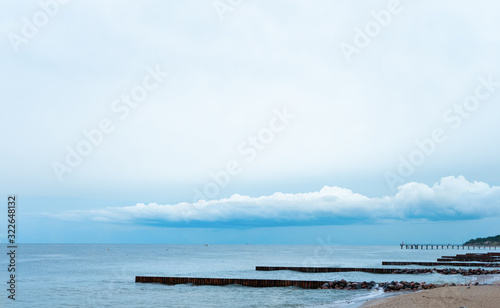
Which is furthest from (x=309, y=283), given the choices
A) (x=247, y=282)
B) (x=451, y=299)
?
(x=451, y=299)

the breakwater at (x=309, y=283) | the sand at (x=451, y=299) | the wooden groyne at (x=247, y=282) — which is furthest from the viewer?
the wooden groyne at (x=247, y=282)

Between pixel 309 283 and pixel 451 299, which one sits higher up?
pixel 451 299

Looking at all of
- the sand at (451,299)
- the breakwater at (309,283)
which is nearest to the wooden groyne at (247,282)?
the breakwater at (309,283)

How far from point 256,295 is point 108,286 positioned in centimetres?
1708

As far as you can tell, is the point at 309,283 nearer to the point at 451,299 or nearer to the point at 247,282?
the point at 247,282

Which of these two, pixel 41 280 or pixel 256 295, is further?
pixel 41 280

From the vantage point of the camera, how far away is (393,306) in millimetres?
24641

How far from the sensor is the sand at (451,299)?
2347 cm

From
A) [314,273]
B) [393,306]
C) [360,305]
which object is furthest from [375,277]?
[393,306]

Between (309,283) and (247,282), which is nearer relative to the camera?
(309,283)

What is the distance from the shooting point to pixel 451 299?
25516mm

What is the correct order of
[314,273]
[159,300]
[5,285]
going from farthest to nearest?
[314,273], [5,285], [159,300]

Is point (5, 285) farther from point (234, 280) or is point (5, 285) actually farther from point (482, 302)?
point (482, 302)

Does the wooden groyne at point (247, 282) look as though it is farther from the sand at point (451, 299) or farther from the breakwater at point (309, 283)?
the sand at point (451, 299)
